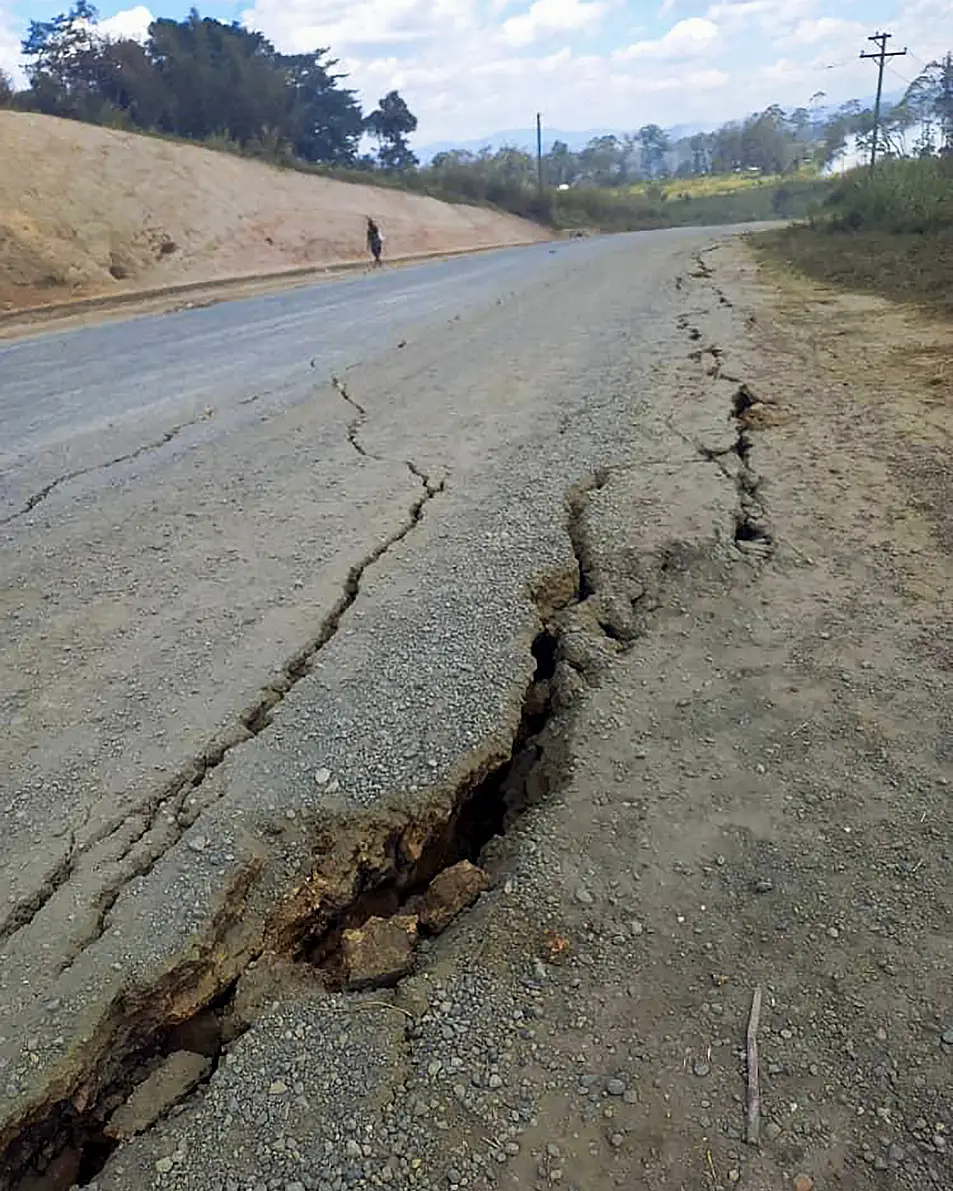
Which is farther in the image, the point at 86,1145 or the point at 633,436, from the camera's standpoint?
the point at 633,436

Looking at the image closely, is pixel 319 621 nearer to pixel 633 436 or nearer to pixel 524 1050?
pixel 524 1050

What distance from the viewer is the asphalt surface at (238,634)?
7.52 ft

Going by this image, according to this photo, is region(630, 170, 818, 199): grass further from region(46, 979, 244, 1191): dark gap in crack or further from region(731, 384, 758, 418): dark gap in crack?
region(46, 979, 244, 1191): dark gap in crack

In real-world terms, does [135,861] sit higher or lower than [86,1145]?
higher

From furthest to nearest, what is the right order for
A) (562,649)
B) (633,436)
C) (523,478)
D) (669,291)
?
(669,291), (633,436), (523,478), (562,649)

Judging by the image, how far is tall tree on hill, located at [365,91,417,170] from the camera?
1885 inches

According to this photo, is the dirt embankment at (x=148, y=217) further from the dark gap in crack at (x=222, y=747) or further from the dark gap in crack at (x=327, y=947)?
the dark gap in crack at (x=327, y=947)

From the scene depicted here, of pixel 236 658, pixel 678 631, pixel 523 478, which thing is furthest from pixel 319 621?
pixel 523 478

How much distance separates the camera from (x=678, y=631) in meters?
3.53

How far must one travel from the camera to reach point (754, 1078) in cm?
187

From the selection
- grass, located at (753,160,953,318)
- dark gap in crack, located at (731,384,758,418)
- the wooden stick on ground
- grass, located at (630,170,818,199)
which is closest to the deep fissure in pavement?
the wooden stick on ground

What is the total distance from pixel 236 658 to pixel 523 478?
2169 millimetres

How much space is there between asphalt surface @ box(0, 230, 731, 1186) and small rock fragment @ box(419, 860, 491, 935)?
212mm

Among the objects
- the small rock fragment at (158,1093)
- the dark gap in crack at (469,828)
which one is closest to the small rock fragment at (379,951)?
the dark gap in crack at (469,828)
